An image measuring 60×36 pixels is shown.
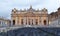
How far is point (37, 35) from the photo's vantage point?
36.9m

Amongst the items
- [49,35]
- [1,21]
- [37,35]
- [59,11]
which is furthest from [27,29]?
[1,21]

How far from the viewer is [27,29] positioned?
37344 mm

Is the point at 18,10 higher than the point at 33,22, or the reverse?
the point at 18,10

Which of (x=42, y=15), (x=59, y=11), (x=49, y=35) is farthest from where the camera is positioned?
(x=42, y=15)

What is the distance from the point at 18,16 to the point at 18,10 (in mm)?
2656

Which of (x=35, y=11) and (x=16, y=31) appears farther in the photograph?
(x=35, y=11)

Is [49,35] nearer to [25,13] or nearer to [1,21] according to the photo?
[25,13]

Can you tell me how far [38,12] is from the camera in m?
79.9

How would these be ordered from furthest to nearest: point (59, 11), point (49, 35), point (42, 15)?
1. point (42, 15)
2. point (59, 11)
3. point (49, 35)

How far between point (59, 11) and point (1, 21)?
1040 inches

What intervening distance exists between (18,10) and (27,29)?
43.2m

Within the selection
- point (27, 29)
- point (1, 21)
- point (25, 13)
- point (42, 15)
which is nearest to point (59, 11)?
point (42, 15)

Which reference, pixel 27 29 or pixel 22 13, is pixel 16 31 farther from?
pixel 22 13

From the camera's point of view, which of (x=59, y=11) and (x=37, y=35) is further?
(x=59, y=11)
